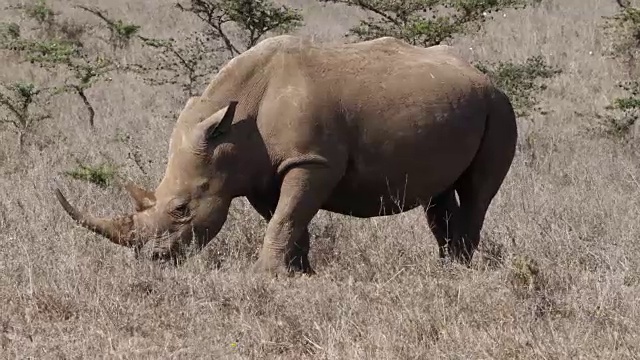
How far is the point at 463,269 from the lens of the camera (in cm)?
622

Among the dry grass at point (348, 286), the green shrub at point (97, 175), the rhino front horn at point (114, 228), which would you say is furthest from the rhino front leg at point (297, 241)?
the green shrub at point (97, 175)

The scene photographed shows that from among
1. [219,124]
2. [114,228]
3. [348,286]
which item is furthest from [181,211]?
[348,286]

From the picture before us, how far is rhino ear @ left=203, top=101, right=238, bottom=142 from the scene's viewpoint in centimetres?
634

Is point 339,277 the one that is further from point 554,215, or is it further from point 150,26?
point 150,26

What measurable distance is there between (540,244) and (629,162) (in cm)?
414

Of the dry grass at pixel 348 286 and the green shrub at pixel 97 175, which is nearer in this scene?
the dry grass at pixel 348 286

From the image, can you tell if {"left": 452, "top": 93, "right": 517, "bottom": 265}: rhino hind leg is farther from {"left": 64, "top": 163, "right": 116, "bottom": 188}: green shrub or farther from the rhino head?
{"left": 64, "top": 163, "right": 116, "bottom": 188}: green shrub

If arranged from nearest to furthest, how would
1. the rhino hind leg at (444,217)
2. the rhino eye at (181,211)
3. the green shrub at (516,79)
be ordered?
1. the rhino eye at (181,211)
2. the rhino hind leg at (444,217)
3. the green shrub at (516,79)

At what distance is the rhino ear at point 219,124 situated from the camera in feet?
20.8

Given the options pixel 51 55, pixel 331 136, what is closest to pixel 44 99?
pixel 51 55

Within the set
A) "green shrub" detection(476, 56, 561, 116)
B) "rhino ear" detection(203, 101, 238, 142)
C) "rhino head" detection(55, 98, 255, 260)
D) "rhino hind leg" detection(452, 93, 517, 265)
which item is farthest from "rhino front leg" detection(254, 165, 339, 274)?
"green shrub" detection(476, 56, 561, 116)

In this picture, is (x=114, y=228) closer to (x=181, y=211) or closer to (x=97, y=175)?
(x=181, y=211)

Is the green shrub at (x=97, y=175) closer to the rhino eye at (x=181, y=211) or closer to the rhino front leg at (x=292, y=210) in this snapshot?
the rhino eye at (x=181, y=211)

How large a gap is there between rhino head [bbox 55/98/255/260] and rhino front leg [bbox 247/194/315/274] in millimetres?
246
